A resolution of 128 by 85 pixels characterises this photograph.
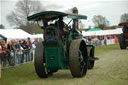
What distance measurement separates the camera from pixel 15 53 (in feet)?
39.6

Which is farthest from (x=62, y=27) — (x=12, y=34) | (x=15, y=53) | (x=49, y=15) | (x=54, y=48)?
(x=12, y=34)

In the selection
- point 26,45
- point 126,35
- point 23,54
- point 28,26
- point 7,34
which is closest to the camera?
point 23,54

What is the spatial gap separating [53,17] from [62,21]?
1.26 ft

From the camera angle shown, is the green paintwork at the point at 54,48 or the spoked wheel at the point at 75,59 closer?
the spoked wheel at the point at 75,59

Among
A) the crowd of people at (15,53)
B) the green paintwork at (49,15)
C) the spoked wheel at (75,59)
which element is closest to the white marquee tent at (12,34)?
the crowd of people at (15,53)

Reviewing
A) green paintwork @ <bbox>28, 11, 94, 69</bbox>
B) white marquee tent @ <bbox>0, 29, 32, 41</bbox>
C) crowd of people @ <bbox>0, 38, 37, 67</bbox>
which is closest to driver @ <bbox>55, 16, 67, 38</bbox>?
green paintwork @ <bbox>28, 11, 94, 69</bbox>

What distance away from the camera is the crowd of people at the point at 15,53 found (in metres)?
11.3

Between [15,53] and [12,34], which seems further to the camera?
[12,34]

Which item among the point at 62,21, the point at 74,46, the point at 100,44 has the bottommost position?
the point at 100,44

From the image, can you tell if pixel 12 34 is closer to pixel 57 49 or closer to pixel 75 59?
pixel 57 49

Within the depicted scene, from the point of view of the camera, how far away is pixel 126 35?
1994 cm

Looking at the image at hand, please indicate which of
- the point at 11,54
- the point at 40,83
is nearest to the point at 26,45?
the point at 11,54

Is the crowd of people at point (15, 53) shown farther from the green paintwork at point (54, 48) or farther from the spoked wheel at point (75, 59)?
the spoked wheel at point (75, 59)

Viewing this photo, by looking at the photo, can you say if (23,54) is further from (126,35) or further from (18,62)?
(126,35)
